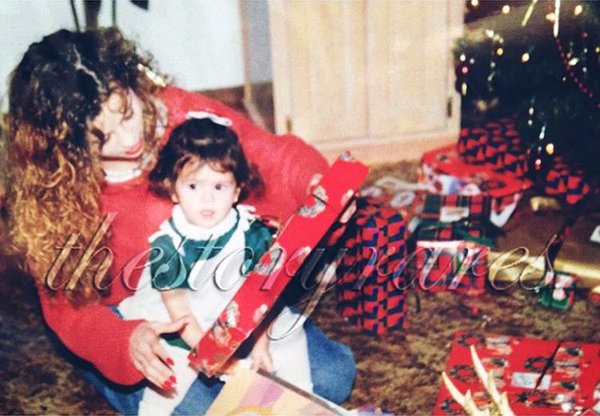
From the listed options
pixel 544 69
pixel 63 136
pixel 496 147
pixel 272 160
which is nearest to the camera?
pixel 63 136

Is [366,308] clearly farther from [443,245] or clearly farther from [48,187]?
[48,187]

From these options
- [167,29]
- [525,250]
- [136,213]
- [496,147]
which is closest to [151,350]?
[136,213]

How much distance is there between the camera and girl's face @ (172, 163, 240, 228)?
33.1 inches

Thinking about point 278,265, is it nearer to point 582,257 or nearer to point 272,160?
point 272,160

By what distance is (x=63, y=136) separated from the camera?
820 mm

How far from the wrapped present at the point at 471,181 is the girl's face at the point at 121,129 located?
0.63 metres

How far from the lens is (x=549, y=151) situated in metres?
1.20

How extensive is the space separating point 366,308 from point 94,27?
550 mm

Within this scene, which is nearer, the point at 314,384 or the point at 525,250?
the point at 314,384

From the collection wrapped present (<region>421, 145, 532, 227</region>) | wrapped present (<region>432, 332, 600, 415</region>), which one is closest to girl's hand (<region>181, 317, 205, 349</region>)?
wrapped present (<region>432, 332, 600, 415</region>)

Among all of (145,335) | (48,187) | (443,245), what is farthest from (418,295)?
(48,187)

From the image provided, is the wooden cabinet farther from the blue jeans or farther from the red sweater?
the blue jeans

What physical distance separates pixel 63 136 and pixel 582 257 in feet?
2.55

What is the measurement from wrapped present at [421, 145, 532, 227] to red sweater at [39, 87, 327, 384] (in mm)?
407
